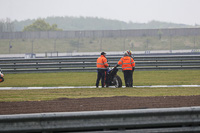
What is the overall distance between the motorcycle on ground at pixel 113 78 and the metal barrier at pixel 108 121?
9.09m

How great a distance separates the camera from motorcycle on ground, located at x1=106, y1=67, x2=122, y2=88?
1502 centimetres

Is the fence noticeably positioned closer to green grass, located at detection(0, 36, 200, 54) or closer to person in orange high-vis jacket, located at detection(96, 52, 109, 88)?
green grass, located at detection(0, 36, 200, 54)

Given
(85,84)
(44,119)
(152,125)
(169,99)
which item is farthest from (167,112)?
(85,84)

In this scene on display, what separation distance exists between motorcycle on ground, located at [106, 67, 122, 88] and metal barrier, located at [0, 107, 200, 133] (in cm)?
909

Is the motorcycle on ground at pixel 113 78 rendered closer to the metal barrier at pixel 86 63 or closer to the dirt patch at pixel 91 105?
the dirt patch at pixel 91 105

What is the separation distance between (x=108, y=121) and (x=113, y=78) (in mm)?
9504

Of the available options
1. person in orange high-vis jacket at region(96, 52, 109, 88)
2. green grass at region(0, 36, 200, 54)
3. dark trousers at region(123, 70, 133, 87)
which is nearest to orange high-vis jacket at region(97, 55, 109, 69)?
person in orange high-vis jacket at region(96, 52, 109, 88)

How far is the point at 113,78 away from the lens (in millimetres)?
15203

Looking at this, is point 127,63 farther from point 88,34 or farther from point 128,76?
point 88,34

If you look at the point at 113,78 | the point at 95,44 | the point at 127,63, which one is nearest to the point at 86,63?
the point at 113,78

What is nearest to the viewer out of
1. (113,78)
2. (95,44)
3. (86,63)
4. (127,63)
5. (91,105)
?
(91,105)

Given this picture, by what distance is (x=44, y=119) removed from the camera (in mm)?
5574

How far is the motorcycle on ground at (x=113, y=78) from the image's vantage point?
591 inches

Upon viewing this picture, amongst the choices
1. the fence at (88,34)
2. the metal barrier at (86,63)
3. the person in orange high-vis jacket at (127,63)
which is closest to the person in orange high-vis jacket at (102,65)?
the person in orange high-vis jacket at (127,63)
